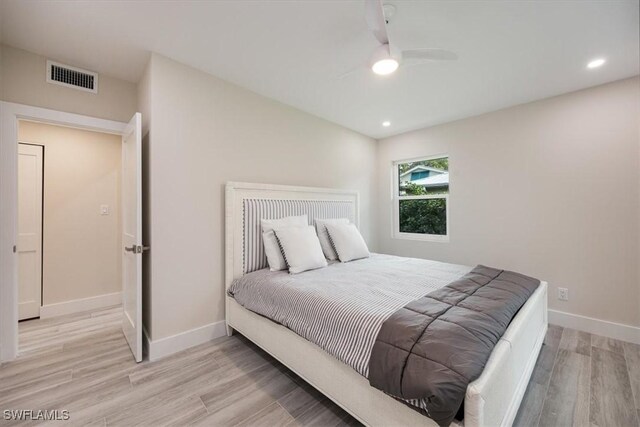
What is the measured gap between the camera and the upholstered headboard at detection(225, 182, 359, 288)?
8.14ft

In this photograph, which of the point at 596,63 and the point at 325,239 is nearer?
the point at 596,63

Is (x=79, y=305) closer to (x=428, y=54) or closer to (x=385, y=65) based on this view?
(x=385, y=65)

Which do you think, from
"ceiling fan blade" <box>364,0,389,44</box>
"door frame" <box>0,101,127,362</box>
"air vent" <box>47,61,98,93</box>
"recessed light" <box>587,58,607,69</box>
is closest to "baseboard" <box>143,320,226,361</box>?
"door frame" <box>0,101,127,362</box>

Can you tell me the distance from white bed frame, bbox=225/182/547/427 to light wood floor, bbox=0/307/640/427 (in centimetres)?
17

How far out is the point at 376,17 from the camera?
1.41m

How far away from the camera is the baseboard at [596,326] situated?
2368 mm

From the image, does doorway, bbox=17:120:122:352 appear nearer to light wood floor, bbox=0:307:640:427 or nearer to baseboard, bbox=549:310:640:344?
light wood floor, bbox=0:307:640:427

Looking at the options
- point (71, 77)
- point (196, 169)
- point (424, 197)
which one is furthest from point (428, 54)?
point (71, 77)

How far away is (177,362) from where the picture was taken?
2.07 meters

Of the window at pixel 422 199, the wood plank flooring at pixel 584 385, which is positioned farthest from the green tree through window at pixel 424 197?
the wood plank flooring at pixel 584 385

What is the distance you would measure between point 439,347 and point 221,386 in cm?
151

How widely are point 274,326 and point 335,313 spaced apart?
641 mm

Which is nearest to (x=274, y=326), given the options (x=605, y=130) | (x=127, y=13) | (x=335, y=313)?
(x=335, y=313)

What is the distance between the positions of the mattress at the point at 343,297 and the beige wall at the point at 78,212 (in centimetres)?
216
